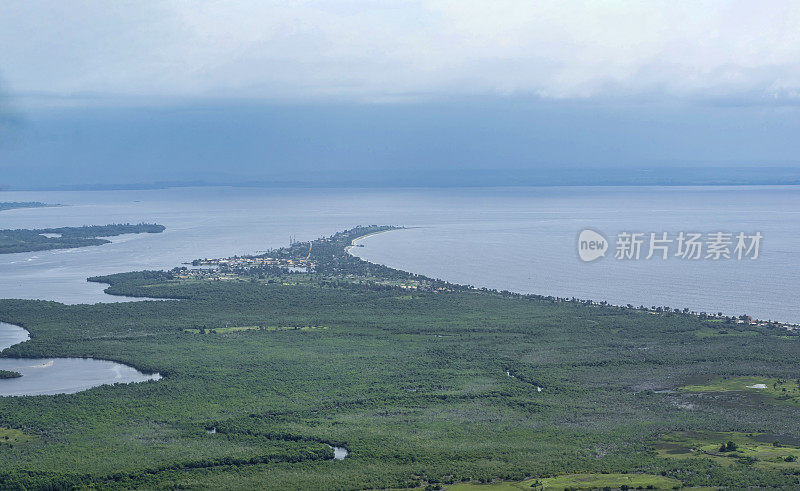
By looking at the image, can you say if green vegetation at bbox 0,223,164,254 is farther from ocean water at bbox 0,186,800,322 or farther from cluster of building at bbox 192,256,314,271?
cluster of building at bbox 192,256,314,271

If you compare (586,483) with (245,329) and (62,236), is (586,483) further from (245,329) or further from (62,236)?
(62,236)

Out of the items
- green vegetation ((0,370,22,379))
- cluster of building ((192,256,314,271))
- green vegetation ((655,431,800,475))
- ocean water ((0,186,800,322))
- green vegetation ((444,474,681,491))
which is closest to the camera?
green vegetation ((444,474,681,491))

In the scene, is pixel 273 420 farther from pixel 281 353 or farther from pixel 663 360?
pixel 663 360

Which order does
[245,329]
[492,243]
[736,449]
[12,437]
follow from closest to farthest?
[736,449] < [12,437] < [245,329] < [492,243]

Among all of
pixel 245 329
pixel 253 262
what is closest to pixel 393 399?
pixel 245 329

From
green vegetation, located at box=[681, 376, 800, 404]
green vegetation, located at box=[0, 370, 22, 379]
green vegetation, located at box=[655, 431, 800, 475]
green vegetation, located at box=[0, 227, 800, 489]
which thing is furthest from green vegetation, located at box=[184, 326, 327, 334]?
green vegetation, located at box=[655, 431, 800, 475]

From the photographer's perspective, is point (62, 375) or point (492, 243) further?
point (492, 243)

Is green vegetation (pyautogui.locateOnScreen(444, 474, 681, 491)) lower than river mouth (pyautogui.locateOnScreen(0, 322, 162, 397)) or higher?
higher

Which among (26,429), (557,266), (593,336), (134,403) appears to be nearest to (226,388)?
(134,403)
